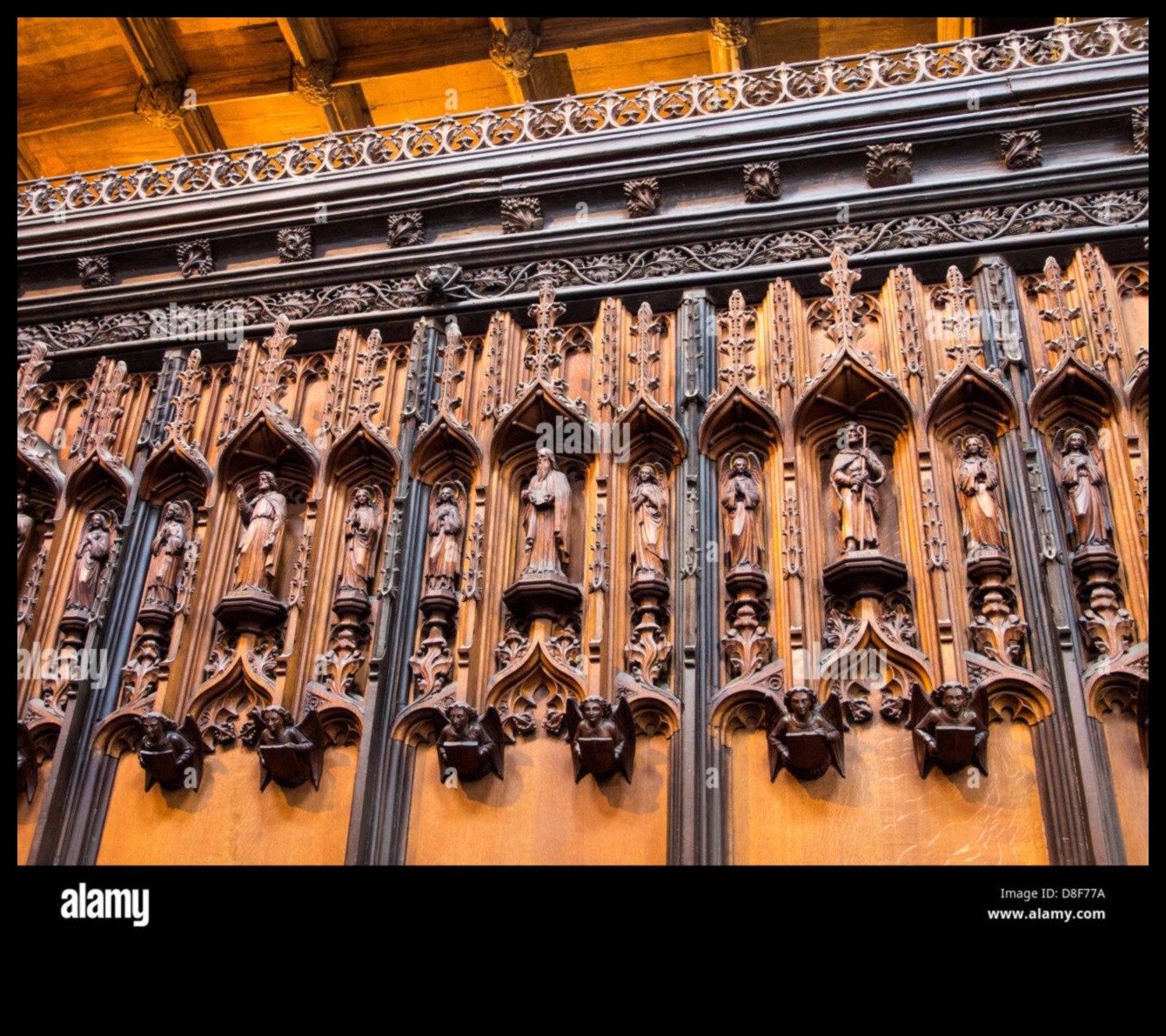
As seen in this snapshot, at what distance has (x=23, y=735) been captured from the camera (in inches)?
292

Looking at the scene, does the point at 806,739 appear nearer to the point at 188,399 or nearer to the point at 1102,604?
the point at 1102,604

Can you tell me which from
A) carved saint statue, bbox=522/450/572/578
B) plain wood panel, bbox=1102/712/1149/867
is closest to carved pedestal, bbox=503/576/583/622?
carved saint statue, bbox=522/450/572/578

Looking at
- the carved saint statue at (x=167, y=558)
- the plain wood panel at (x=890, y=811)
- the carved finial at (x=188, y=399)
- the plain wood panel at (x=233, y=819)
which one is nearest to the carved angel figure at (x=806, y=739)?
the plain wood panel at (x=890, y=811)

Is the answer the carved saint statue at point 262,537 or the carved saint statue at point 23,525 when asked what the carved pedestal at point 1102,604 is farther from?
the carved saint statue at point 23,525

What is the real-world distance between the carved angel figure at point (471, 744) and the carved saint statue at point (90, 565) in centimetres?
268

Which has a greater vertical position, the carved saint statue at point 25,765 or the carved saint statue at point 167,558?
the carved saint statue at point 167,558

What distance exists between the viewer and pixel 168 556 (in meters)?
8.09

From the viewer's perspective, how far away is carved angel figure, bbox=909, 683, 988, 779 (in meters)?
6.36

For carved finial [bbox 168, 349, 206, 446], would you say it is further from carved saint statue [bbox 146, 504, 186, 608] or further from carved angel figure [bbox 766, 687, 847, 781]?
carved angel figure [bbox 766, 687, 847, 781]

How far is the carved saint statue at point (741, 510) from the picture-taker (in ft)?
23.9

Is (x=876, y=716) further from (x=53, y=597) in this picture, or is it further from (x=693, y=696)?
(x=53, y=597)

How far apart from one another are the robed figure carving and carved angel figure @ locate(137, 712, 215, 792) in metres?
0.94

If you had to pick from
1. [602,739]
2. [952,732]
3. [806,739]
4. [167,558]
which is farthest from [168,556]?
[952,732]
